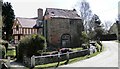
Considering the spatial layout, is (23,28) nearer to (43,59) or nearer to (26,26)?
A: (26,26)

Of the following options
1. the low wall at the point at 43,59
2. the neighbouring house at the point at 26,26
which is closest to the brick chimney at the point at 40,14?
the neighbouring house at the point at 26,26

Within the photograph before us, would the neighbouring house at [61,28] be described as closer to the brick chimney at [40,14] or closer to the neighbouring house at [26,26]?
the brick chimney at [40,14]

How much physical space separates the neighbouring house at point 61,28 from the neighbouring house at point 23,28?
236 inches

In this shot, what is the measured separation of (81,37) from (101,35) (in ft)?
69.1

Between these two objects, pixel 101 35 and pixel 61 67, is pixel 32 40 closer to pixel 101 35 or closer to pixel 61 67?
pixel 61 67

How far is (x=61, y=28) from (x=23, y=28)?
10.2m

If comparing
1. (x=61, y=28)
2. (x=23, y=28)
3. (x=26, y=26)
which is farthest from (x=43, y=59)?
(x=26, y=26)

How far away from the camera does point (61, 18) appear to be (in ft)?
157

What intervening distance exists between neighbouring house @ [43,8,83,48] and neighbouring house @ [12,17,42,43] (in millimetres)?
6003

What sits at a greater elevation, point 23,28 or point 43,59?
point 23,28

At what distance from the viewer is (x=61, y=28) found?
4809 cm

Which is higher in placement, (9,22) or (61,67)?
(9,22)

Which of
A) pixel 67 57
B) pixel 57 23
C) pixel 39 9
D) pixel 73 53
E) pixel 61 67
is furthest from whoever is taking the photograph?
pixel 39 9

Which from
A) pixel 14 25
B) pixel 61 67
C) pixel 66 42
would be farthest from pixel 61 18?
pixel 61 67
